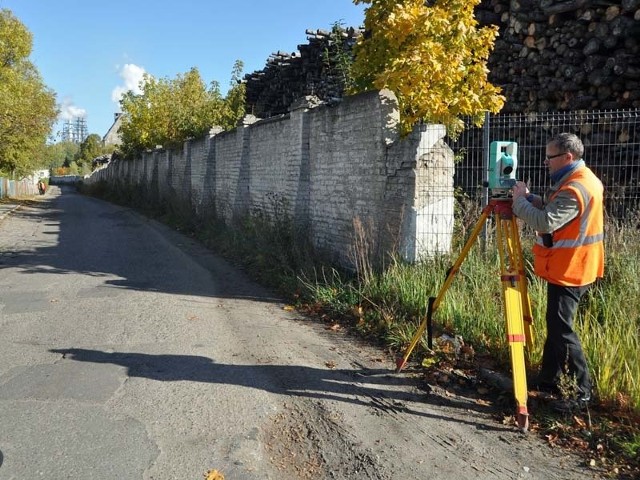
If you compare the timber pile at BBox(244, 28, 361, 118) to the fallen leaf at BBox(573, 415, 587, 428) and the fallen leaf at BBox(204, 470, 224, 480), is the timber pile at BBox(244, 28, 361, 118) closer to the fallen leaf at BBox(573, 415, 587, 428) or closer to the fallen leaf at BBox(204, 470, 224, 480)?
Answer: the fallen leaf at BBox(573, 415, 587, 428)

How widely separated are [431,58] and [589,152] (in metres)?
2.82

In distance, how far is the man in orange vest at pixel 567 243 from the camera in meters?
3.84

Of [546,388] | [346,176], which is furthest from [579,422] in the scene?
[346,176]

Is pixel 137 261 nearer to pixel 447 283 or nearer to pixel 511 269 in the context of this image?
pixel 447 283

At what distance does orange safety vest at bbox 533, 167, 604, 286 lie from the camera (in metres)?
3.88

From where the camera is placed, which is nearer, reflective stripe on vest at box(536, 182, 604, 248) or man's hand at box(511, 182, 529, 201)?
reflective stripe on vest at box(536, 182, 604, 248)

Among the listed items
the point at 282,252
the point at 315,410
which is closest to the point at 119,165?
the point at 282,252

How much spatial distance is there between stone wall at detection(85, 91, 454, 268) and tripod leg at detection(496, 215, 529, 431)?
9.75 feet

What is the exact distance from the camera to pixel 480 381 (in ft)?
15.5

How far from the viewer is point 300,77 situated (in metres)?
16.2

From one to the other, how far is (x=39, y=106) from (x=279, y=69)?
1627 centimetres

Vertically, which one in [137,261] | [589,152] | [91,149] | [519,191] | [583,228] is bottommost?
[137,261]

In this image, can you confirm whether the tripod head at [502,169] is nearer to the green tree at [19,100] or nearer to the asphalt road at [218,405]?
the asphalt road at [218,405]

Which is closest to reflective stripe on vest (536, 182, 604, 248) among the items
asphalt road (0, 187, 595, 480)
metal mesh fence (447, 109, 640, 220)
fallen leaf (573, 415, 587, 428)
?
fallen leaf (573, 415, 587, 428)
